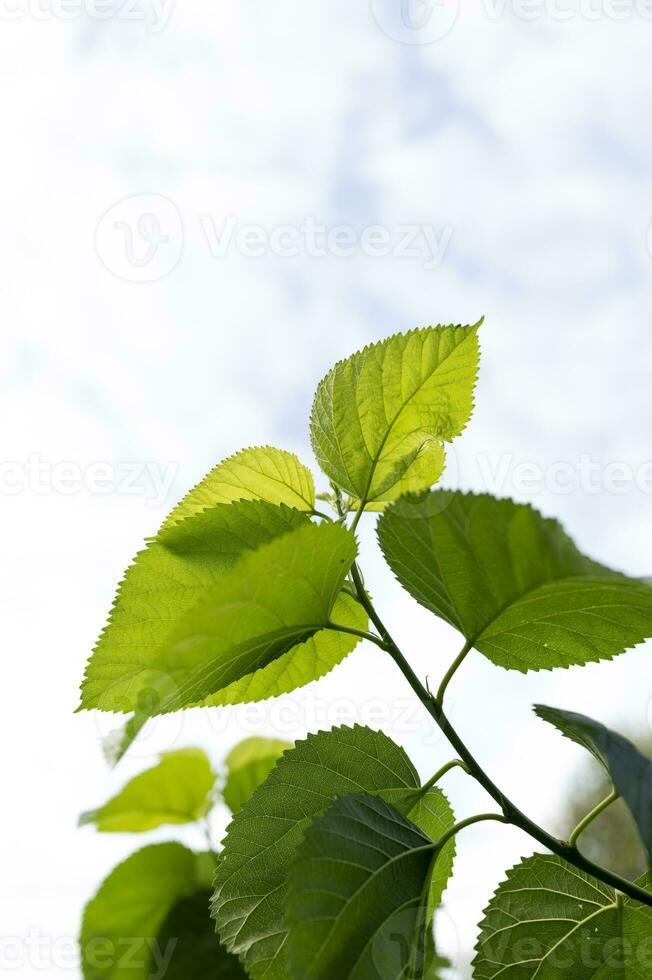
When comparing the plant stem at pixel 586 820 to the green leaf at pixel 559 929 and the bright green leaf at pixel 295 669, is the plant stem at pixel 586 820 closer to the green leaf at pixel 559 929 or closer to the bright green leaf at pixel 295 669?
the green leaf at pixel 559 929

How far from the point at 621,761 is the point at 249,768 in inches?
30.5

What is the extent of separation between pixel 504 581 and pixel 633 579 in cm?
12

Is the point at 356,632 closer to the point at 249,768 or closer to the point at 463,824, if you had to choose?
the point at 463,824

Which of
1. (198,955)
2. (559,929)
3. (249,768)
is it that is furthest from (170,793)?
(559,929)

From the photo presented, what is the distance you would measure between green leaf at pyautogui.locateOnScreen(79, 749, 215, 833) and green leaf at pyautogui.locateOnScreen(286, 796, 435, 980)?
731 millimetres

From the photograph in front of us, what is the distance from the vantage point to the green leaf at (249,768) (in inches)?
46.6

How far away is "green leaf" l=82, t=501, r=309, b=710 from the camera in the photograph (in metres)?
0.67

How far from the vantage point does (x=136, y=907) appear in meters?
1.09

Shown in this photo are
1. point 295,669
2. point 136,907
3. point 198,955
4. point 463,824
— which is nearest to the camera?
point 463,824

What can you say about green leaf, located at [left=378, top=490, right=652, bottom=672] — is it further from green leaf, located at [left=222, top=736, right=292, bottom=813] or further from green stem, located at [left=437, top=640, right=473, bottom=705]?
green leaf, located at [left=222, top=736, right=292, bottom=813]

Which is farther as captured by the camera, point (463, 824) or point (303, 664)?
point (303, 664)

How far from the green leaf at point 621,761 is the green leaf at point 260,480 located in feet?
1.03

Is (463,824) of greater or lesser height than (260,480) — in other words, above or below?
below

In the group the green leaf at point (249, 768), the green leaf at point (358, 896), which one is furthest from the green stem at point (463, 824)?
the green leaf at point (249, 768)
